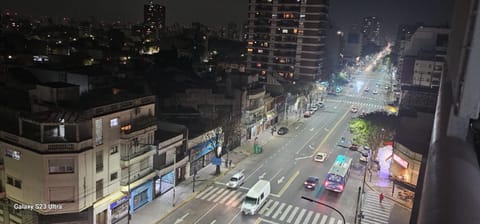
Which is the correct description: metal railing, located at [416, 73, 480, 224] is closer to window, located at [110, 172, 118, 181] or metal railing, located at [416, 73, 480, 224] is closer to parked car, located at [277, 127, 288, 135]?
window, located at [110, 172, 118, 181]

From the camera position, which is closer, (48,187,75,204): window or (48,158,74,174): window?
(48,158,74,174): window

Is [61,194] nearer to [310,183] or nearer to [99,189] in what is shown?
[99,189]

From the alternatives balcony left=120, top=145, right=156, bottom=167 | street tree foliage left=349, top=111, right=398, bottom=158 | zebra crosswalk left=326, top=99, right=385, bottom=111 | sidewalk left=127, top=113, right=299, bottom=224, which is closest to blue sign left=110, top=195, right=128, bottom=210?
sidewalk left=127, top=113, right=299, bottom=224

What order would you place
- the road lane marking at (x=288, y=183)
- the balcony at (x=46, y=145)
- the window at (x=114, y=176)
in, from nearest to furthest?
the balcony at (x=46, y=145) → the window at (x=114, y=176) → the road lane marking at (x=288, y=183)

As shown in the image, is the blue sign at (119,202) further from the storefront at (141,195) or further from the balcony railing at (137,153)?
the balcony railing at (137,153)

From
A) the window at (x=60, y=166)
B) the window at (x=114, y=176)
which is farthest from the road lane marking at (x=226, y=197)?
the window at (x=60, y=166)

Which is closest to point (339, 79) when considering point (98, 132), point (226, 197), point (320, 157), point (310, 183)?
point (320, 157)
